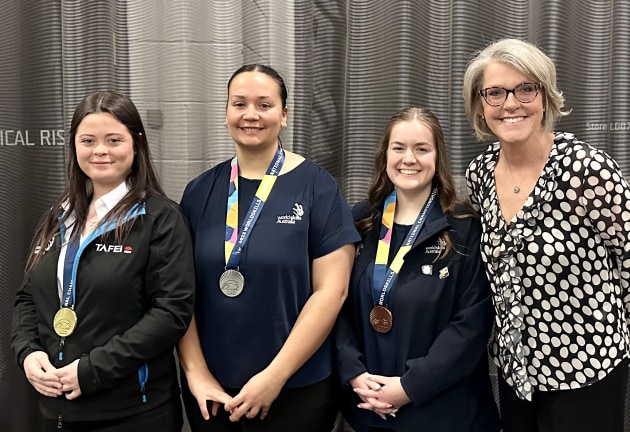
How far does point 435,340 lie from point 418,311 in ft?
0.30

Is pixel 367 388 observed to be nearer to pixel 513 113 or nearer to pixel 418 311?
pixel 418 311

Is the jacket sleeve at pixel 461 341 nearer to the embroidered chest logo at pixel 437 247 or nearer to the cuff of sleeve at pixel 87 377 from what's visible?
the embroidered chest logo at pixel 437 247

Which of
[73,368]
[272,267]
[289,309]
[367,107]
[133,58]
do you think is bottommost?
[73,368]

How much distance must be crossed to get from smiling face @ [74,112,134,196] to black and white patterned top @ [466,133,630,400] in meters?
1.04

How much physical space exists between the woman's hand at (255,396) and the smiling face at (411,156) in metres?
0.64

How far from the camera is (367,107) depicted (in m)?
2.18

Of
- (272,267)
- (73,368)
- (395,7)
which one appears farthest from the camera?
(395,7)

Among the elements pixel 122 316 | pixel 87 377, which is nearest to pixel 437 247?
pixel 122 316

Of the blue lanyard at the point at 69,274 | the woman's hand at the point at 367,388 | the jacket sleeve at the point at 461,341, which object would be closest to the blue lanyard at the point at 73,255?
the blue lanyard at the point at 69,274

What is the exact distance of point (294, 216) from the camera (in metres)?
1.67

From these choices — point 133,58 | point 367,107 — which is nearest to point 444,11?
point 367,107

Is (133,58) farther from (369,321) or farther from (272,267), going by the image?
(369,321)

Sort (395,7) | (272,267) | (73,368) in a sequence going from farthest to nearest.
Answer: (395,7)
(272,267)
(73,368)

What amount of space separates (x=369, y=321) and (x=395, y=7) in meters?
1.13
